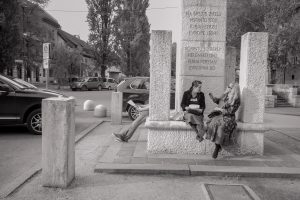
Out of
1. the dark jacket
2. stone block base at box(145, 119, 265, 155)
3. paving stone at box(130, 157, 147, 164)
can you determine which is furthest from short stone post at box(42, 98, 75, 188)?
the dark jacket

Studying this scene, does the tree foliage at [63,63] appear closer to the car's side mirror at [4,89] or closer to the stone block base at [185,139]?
the car's side mirror at [4,89]

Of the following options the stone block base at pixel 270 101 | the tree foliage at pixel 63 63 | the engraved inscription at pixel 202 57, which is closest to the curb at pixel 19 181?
the engraved inscription at pixel 202 57

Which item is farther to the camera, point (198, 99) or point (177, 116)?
point (177, 116)

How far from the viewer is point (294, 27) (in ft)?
81.9

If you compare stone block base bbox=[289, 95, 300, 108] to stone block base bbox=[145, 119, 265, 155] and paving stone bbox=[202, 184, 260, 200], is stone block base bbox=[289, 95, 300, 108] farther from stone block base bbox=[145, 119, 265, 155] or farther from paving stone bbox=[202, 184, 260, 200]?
paving stone bbox=[202, 184, 260, 200]

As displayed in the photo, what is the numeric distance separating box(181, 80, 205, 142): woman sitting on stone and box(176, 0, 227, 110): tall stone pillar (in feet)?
2.68

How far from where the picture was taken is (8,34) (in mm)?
19094

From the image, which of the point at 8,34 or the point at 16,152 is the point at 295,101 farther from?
the point at 16,152

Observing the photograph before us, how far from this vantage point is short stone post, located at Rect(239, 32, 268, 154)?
21.9ft

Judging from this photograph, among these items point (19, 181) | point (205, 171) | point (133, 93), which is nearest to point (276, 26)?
point (133, 93)

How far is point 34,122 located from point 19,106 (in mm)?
580

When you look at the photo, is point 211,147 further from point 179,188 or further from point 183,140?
point 179,188

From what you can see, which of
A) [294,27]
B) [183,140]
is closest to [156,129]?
[183,140]

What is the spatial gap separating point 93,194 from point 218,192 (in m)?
1.72
